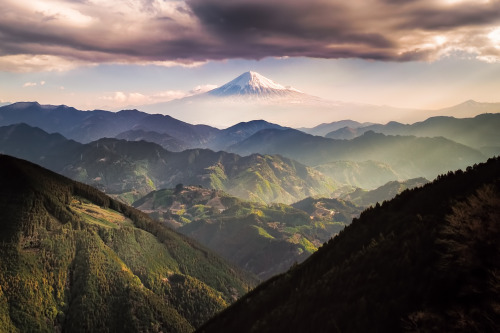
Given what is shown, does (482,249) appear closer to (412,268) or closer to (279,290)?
(412,268)

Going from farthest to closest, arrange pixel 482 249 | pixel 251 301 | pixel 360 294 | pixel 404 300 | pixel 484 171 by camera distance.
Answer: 1. pixel 251 301
2. pixel 484 171
3. pixel 360 294
4. pixel 404 300
5. pixel 482 249

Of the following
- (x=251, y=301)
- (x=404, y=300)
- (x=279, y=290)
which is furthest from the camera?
(x=251, y=301)

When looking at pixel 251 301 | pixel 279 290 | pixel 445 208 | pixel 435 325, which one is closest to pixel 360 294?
pixel 435 325

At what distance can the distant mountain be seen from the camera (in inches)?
2119

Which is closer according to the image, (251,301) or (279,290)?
(279,290)

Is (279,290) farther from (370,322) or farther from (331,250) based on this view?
(370,322)

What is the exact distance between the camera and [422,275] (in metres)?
66.7

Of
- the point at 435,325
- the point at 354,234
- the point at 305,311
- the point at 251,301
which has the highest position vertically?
the point at 435,325

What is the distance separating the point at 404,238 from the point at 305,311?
3072 cm

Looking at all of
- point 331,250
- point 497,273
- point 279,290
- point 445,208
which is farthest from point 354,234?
point 497,273

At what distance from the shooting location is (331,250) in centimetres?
13738

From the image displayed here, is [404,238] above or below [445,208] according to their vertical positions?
below

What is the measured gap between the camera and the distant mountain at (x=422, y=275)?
53.8 metres

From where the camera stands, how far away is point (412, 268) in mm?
70812
